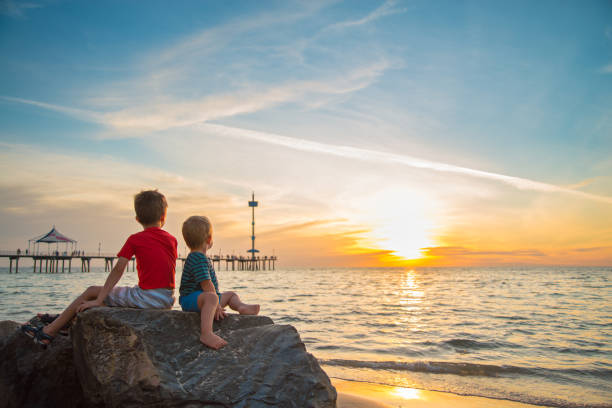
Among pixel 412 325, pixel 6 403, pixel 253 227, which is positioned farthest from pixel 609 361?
pixel 253 227

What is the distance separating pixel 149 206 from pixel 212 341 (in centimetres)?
151

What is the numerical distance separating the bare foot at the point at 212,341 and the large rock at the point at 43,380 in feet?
4.10

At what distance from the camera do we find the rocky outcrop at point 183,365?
9.01 ft

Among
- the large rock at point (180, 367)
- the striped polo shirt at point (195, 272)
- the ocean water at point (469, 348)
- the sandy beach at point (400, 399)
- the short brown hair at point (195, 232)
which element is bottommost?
the ocean water at point (469, 348)

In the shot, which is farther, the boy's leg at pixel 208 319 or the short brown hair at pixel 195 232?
the short brown hair at pixel 195 232

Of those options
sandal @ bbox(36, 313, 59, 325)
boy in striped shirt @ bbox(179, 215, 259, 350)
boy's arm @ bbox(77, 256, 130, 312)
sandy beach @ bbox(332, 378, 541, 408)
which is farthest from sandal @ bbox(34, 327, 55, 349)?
sandy beach @ bbox(332, 378, 541, 408)

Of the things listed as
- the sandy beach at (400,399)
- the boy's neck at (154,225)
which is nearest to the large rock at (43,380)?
the boy's neck at (154,225)

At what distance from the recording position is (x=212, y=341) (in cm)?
309

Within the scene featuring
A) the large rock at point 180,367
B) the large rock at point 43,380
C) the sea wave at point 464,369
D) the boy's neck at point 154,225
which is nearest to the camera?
the large rock at point 180,367

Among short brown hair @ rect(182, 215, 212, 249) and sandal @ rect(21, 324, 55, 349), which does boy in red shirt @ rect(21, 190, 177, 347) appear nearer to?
sandal @ rect(21, 324, 55, 349)

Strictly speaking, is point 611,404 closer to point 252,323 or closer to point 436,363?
point 436,363

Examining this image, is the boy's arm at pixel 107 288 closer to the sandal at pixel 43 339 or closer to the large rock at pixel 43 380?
the large rock at pixel 43 380

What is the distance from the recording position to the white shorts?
3631mm

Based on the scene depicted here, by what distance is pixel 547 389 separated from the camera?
5.88 m
